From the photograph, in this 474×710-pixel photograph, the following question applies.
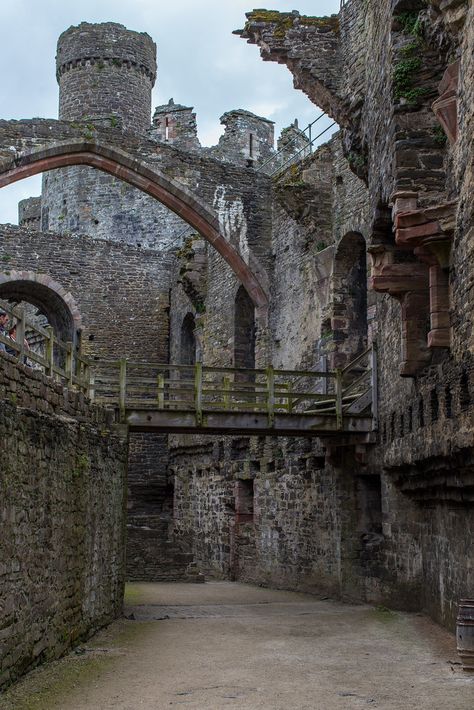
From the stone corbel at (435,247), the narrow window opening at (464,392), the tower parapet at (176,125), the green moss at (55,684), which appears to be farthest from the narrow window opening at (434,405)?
the tower parapet at (176,125)

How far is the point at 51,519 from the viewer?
7.87 meters

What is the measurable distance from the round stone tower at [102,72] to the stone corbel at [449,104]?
83.9 feet

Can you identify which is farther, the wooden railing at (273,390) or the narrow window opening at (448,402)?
the wooden railing at (273,390)

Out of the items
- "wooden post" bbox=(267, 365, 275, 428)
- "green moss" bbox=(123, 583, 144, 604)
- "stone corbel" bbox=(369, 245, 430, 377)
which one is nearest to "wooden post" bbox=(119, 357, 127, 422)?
"wooden post" bbox=(267, 365, 275, 428)

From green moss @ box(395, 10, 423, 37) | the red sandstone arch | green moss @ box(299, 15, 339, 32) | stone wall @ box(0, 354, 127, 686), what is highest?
green moss @ box(299, 15, 339, 32)

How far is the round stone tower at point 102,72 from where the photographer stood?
108 ft

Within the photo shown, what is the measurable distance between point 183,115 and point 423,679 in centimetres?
3096

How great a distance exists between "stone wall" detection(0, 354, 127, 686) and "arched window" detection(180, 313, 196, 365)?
11520 mm

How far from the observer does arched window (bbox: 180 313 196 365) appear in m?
22.5

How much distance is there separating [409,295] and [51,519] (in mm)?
4429

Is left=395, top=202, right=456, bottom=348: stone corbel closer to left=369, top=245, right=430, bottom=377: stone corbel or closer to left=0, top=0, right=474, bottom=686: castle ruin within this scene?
left=0, top=0, right=474, bottom=686: castle ruin

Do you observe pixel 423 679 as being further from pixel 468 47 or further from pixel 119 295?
pixel 119 295

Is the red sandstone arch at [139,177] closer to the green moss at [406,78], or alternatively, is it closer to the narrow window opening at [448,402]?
the green moss at [406,78]

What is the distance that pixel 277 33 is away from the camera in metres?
14.2
